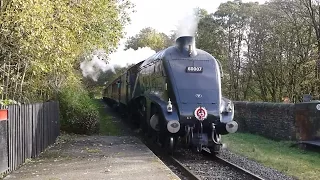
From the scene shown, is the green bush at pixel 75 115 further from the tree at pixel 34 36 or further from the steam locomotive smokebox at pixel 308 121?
the steam locomotive smokebox at pixel 308 121

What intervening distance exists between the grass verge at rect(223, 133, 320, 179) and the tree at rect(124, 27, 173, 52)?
39569 millimetres

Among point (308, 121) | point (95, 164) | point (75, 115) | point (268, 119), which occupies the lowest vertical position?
point (95, 164)

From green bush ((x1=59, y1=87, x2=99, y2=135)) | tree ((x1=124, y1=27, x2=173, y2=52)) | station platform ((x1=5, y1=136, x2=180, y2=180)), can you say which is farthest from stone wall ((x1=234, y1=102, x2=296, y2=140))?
tree ((x1=124, y1=27, x2=173, y2=52))

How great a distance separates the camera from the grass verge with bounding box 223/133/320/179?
10227 mm

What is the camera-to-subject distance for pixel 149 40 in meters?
59.4

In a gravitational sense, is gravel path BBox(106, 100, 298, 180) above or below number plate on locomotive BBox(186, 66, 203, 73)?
below

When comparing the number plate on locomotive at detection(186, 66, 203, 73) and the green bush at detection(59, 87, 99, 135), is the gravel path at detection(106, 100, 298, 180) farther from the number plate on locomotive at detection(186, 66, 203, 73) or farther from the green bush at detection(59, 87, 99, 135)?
the green bush at detection(59, 87, 99, 135)

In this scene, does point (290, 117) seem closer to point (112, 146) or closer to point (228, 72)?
point (112, 146)

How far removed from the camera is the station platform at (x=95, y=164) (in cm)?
830

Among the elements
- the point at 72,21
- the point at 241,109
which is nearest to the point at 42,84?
the point at 72,21

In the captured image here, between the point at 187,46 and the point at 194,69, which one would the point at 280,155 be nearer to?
the point at 194,69

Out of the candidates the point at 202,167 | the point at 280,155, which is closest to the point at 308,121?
the point at 280,155

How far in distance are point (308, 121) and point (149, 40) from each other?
4573 centimetres

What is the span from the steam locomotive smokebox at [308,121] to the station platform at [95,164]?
18.8ft
